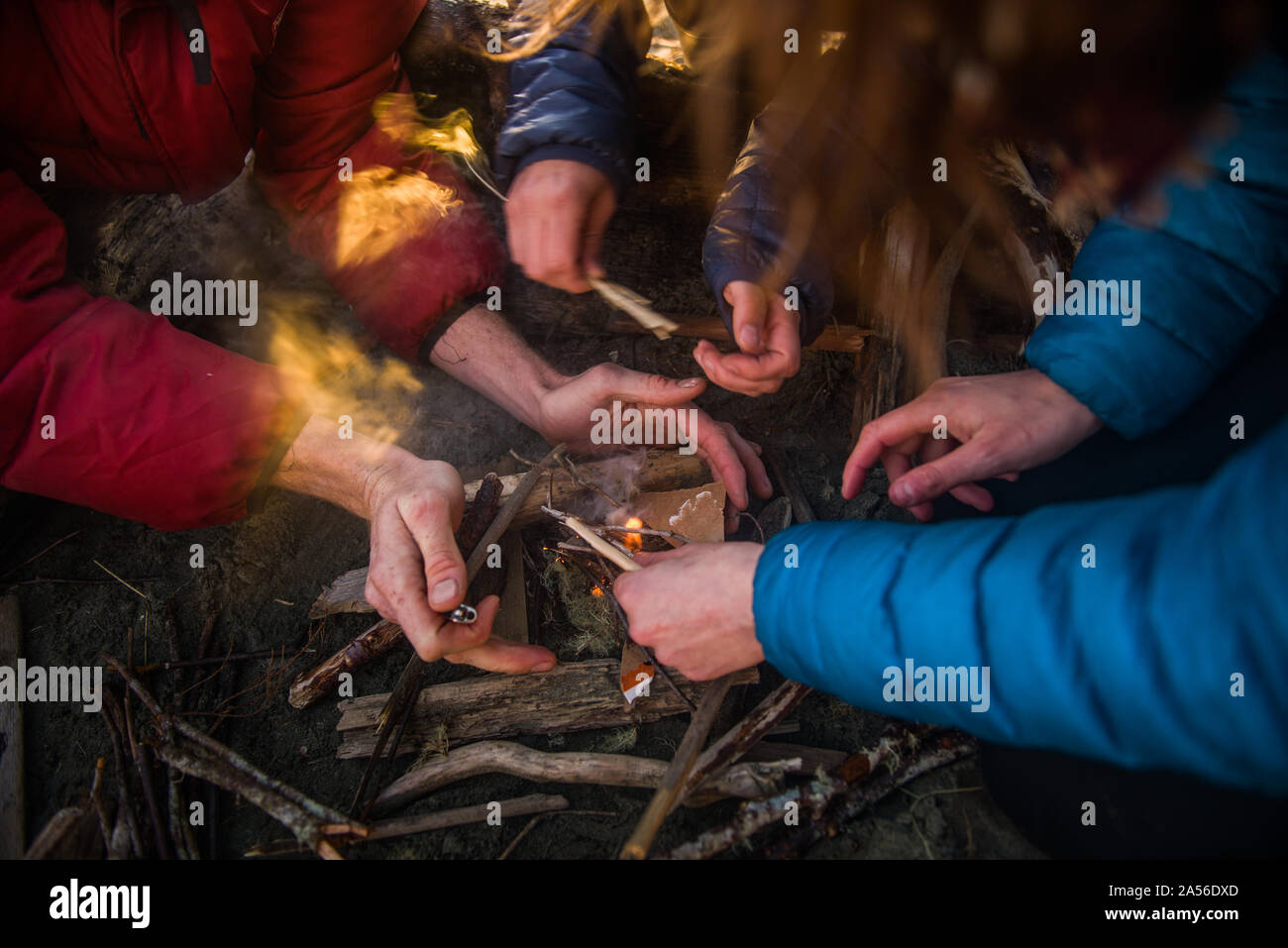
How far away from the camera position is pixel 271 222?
11.1 feet

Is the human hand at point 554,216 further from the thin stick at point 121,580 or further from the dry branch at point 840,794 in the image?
the thin stick at point 121,580

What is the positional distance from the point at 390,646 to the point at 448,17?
305cm

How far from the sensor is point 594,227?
2.72 meters

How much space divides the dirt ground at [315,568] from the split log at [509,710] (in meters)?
0.08

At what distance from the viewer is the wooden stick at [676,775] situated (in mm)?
1816

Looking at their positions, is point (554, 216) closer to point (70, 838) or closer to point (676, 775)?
point (676, 775)

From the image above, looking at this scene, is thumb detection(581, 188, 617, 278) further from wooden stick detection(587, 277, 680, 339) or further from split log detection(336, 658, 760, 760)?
split log detection(336, 658, 760, 760)

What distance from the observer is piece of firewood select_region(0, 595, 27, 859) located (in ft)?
7.72

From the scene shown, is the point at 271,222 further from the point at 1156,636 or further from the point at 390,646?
the point at 1156,636

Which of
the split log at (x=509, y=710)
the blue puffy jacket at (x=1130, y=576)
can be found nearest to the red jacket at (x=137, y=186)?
the split log at (x=509, y=710)

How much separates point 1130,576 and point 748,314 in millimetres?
1473

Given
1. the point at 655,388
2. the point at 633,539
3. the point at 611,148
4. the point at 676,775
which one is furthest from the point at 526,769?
the point at 611,148
